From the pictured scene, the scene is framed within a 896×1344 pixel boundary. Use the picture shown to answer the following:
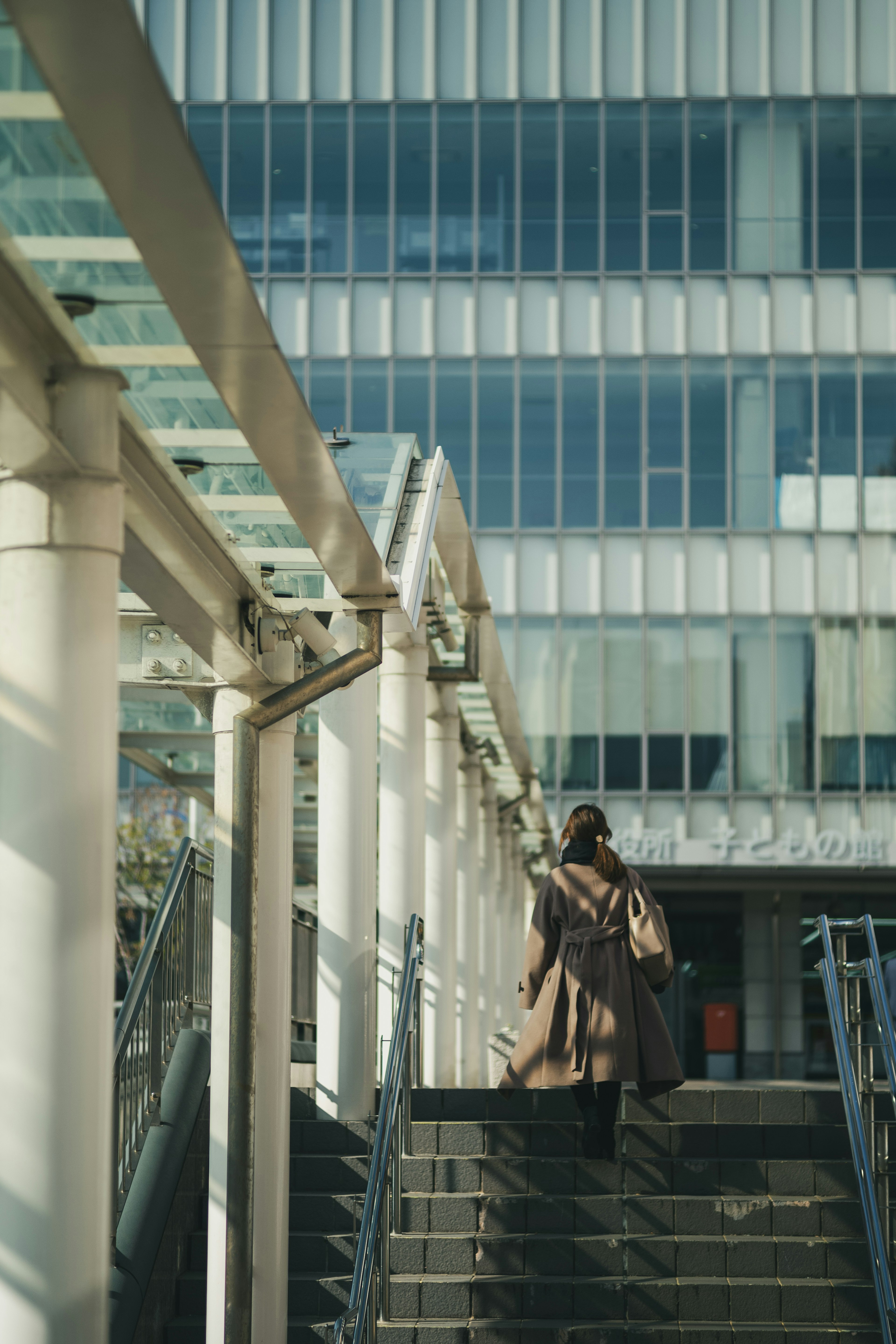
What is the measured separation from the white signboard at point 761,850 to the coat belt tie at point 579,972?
20699mm

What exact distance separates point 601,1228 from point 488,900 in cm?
1102

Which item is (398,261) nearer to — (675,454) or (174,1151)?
(675,454)

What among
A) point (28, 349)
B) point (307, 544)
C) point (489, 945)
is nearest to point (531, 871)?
point (489, 945)

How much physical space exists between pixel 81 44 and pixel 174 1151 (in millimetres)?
5525

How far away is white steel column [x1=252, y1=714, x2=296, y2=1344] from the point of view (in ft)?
20.5

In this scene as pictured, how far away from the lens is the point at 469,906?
1463 centimetres

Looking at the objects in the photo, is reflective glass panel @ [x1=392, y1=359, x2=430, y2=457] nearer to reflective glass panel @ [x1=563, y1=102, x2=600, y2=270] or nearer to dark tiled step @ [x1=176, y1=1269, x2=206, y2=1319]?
reflective glass panel @ [x1=563, y1=102, x2=600, y2=270]

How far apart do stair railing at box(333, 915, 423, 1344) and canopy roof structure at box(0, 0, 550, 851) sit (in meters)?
1.71

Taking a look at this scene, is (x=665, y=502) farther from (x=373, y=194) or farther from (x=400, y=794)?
(x=400, y=794)

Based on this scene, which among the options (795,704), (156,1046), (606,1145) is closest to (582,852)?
(606,1145)

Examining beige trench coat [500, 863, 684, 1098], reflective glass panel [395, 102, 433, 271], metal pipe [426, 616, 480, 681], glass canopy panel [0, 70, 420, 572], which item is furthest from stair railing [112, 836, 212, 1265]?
reflective glass panel [395, 102, 433, 271]

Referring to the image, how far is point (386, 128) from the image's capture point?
98.8ft

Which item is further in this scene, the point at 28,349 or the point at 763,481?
the point at 763,481

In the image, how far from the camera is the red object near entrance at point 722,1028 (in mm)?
29719
